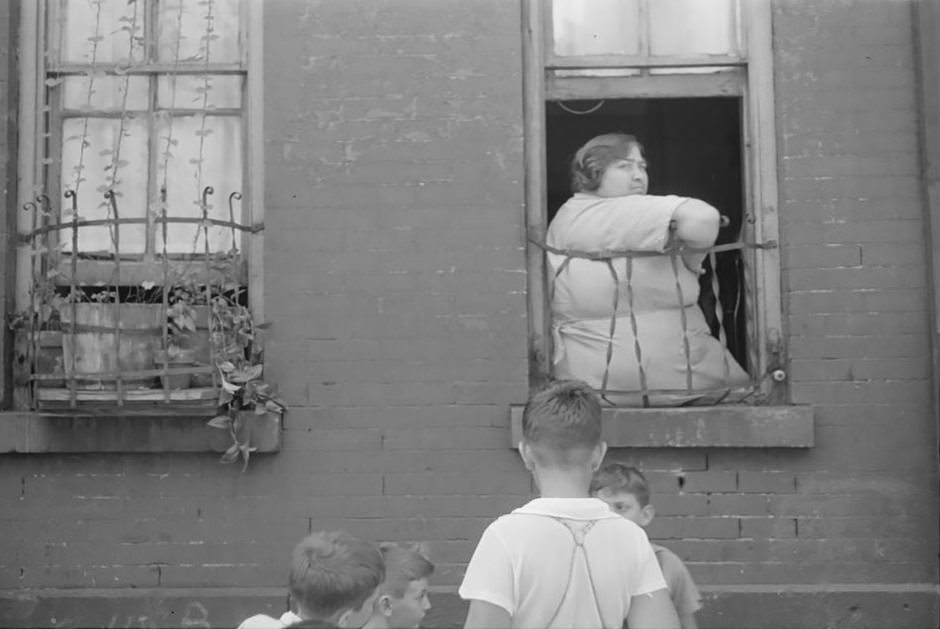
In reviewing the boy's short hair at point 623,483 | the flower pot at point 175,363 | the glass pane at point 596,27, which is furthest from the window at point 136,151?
the boy's short hair at point 623,483

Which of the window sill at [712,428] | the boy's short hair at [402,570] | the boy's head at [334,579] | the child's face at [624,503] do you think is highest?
the window sill at [712,428]

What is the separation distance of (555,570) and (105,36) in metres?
3.96

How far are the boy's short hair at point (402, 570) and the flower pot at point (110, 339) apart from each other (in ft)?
6.24

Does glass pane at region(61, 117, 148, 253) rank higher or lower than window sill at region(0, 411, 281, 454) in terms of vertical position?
higher

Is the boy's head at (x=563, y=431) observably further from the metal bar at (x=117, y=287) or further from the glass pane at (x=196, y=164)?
the glass pane at (x=196, y=164)

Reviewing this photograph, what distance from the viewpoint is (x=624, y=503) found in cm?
445

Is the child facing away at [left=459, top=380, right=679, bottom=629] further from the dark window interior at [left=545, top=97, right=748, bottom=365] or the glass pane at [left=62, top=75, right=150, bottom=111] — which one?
the glass pane at [left=62, top=75, right=150, bottom=111]

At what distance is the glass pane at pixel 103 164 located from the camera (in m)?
6.19

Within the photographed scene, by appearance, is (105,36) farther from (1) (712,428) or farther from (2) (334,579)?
(2) (334,579)

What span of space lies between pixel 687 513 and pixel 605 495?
1400mm

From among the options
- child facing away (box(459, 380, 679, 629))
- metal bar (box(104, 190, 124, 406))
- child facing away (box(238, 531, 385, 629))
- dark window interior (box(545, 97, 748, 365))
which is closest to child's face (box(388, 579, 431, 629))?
child facing away (box(238, 531, 385, 629))

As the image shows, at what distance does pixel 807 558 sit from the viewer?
5738 millimetres

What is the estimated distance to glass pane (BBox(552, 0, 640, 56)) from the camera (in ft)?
20.2

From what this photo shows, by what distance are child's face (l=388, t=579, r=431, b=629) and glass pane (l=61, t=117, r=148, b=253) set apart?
2.66 meters
